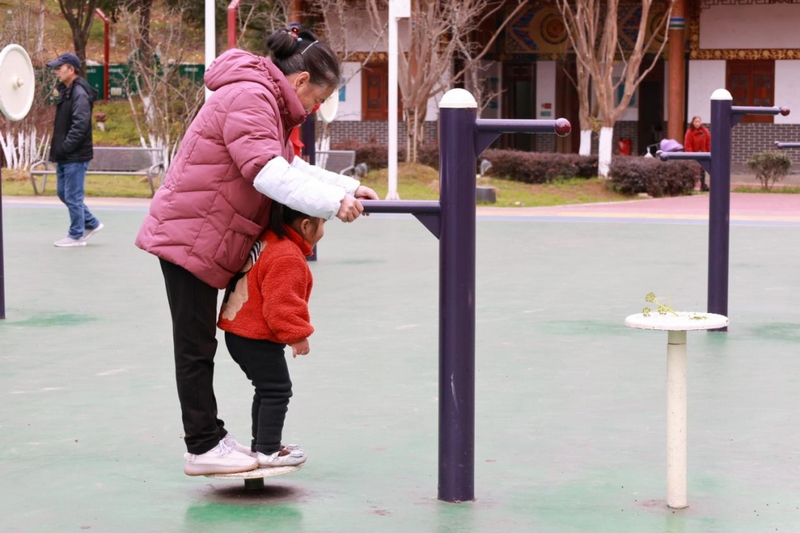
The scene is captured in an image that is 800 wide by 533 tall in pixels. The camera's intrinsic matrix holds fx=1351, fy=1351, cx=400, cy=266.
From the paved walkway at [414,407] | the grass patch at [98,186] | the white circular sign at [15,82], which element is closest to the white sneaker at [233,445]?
the paved walkway at [414,407]

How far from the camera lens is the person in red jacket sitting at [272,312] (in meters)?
4.32

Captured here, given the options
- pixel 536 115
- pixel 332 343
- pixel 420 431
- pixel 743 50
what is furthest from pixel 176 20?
pixel 420 431

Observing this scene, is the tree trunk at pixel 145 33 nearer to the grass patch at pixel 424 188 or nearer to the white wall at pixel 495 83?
the grass patch at pixel 424 188

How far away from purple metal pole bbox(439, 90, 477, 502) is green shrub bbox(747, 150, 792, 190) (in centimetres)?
2051

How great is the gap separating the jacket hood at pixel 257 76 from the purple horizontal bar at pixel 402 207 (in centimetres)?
40

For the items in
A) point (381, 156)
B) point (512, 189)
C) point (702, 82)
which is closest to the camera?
point (512, 189)

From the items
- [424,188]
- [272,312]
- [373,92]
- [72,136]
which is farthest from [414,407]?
[373,92]

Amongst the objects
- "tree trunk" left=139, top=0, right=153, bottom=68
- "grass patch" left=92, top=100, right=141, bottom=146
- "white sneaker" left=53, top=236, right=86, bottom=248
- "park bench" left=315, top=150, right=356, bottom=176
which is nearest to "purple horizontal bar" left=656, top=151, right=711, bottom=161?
"white sneaker" left=53, top=236, right=86, bottom=248

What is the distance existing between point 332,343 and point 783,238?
7.85 metres

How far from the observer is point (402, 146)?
26.8 m

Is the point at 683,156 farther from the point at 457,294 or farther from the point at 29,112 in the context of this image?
the point at 29,112

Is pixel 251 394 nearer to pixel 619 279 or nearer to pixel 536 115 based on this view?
pixel 619 279

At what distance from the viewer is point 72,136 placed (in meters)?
12.4

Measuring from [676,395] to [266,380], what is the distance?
132cm
